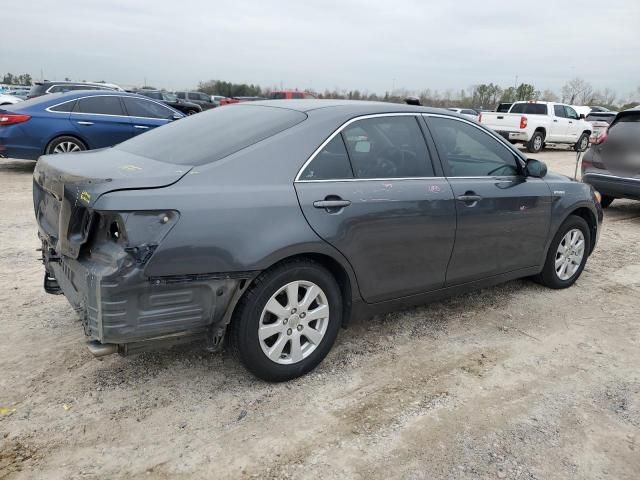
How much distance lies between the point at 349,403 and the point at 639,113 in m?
7.04

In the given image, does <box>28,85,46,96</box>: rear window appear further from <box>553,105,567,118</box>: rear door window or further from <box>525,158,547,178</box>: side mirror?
<box>553,105,567,118</box>: rear door window

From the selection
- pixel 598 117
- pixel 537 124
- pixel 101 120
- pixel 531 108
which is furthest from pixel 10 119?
pixel 598 117

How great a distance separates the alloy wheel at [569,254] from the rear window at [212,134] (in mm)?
2816

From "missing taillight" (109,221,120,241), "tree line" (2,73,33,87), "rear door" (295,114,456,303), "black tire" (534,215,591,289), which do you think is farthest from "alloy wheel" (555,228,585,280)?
"tree line" (2,73,33,87)

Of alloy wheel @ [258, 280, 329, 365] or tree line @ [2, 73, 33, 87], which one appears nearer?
alloy wheel @ [258, 280, 329, 365]

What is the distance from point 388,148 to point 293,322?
1291 millimetres

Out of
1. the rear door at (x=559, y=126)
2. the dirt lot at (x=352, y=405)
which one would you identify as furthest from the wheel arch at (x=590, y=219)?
the rear door at (x=559, y=126)

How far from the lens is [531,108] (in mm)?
17953

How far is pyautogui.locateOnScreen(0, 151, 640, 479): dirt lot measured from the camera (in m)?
2.47

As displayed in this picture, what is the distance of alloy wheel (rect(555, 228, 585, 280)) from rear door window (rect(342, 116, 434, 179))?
6.09ft

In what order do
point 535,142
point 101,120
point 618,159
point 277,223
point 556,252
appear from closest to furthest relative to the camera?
point 277,223
point 556,252
point 618,159
point 101,120
point 535,142

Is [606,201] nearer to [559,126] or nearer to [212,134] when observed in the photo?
[212,134]

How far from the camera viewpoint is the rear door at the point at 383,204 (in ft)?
10.0

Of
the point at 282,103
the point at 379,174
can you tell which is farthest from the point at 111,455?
the point at 282,103
